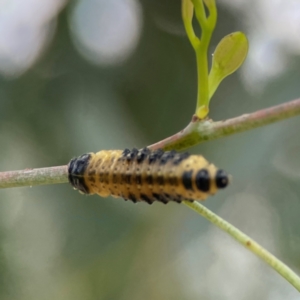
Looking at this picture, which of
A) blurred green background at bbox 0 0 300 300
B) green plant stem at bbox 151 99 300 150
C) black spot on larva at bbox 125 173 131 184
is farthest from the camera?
blurred green background at bbox 0 0 300 300

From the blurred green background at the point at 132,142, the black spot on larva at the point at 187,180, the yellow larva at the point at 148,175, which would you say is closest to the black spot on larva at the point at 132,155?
the yellow larva at the point at 148,175

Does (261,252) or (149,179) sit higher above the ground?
(149,179)

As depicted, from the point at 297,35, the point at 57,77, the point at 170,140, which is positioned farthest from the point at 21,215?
the point at 297,35

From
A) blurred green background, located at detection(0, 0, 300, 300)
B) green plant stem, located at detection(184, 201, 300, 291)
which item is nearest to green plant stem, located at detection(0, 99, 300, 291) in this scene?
green plant stem, located at detection(184, 201, 300, 291)

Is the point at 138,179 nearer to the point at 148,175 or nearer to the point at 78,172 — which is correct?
the point at 148,175

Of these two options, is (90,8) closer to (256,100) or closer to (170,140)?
(256,100)

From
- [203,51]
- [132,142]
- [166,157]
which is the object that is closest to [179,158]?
[166,157]

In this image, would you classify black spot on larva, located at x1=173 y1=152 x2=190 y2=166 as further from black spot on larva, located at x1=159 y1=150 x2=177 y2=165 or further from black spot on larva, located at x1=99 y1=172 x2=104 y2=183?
black spot on larva, located at x1=99 y1=172 x2=104 y2=183
